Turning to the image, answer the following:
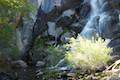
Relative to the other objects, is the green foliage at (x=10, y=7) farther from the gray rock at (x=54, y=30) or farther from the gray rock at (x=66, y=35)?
the gray rock at (x=54, y=30)

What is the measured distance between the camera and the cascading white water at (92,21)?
895 inches

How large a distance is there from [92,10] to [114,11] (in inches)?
140

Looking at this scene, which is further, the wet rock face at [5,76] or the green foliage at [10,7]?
the wet rock face at [5,76]

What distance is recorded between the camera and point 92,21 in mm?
24000

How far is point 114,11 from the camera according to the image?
22438 mm

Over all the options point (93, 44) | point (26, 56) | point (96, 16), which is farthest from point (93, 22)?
point (93, 44)

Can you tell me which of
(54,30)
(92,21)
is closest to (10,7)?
(92,21)

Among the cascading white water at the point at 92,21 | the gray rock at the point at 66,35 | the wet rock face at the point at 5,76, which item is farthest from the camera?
the gray rock at the point at 66,35

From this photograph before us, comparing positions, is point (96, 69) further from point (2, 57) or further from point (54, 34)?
point (54, 34)

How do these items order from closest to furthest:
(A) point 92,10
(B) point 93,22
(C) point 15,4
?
(C) point 15,4 → (B) point 93,22 → (A) point 92,10

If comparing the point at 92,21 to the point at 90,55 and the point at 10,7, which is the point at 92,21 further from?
the point at 90,55

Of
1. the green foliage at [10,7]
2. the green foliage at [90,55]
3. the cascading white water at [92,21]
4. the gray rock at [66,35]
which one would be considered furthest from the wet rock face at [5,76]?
the gray rock at [66,35]

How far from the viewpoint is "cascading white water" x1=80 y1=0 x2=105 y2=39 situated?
895 inches

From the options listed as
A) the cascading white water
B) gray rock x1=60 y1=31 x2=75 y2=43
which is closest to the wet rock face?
the cascading white water
